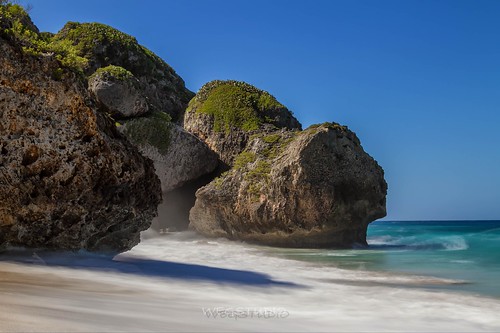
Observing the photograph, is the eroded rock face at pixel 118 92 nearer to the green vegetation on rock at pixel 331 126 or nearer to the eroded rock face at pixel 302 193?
the eroded rock face at pixel 302 193

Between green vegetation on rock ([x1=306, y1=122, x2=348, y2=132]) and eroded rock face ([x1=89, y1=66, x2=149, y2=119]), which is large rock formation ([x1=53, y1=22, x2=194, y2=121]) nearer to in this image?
eroded rock face ([x1=89, y1=66, x2=149, y2=119])

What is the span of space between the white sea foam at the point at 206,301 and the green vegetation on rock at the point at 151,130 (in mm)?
11721

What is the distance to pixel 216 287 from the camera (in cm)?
634

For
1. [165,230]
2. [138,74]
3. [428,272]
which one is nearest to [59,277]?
[428,272]

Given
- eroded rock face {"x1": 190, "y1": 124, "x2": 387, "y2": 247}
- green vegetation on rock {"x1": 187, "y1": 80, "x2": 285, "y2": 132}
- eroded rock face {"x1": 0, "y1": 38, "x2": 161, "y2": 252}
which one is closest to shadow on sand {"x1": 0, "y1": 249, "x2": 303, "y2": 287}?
eroded rock face {"x1": 0, "y1": 38, "x2": 161, "y2": 252}

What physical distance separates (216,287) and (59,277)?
6.82 ft

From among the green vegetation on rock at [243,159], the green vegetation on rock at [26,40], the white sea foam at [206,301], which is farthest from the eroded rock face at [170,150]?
the white sea foam at [206,301]

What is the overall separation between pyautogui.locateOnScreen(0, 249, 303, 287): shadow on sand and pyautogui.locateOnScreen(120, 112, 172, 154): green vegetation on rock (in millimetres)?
11779

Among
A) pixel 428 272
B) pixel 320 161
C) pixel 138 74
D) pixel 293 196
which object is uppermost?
pixel 138 74

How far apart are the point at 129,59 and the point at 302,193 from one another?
520 inches

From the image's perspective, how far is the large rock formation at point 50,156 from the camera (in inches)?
245

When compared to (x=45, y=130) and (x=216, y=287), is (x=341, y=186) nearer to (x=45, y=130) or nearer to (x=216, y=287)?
(x=216, y=287)

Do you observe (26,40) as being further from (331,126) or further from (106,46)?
(106,46)

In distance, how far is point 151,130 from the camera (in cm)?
1950
